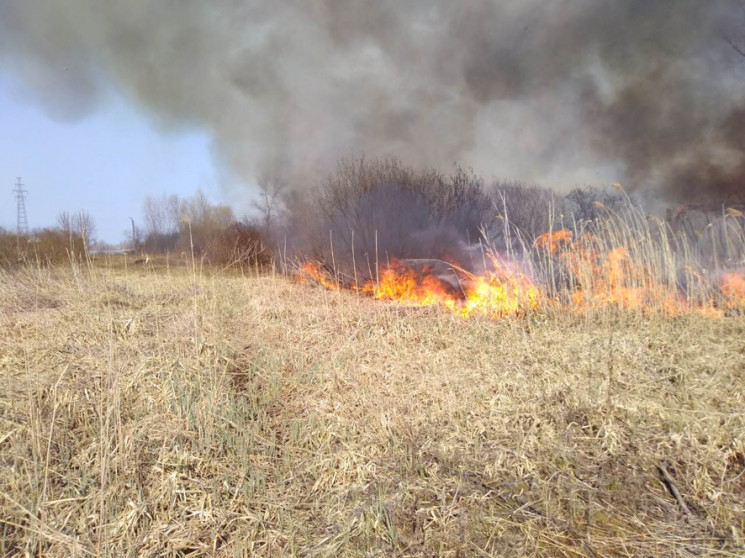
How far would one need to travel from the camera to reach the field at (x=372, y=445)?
2.31 metres

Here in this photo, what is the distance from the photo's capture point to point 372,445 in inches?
122

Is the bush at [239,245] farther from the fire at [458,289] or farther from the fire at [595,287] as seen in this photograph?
the fire at [595,287]

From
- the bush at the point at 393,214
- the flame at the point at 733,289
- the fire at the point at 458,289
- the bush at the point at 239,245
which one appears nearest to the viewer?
the flame at the point at 733,289

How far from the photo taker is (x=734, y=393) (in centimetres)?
370

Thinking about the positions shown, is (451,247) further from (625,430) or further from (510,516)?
(510,516)

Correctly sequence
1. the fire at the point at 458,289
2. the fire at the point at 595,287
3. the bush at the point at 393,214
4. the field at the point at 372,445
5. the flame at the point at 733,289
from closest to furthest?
the field at the point at 372,445 < the fire at the point at 595,287 < the flame at the point at 733,289 < the fire at the point at 458,289 < the bush at the point at 393,214

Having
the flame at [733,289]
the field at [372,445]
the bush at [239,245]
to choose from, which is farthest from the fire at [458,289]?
the bush at [239,245]

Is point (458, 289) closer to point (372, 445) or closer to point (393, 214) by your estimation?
point (393, 214)

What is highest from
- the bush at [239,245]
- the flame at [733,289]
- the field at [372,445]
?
the bush at [239,245]

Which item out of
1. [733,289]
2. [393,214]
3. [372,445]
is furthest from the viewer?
[393,214]

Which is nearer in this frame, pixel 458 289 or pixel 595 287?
pixel 595 287

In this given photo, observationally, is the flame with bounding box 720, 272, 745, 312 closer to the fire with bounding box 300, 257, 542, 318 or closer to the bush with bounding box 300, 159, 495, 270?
the fire with bounding box 300, 257, 542, 318

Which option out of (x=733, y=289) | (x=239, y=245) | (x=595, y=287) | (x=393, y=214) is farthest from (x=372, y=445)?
(x=239, y=245)

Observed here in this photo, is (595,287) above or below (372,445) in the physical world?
above
